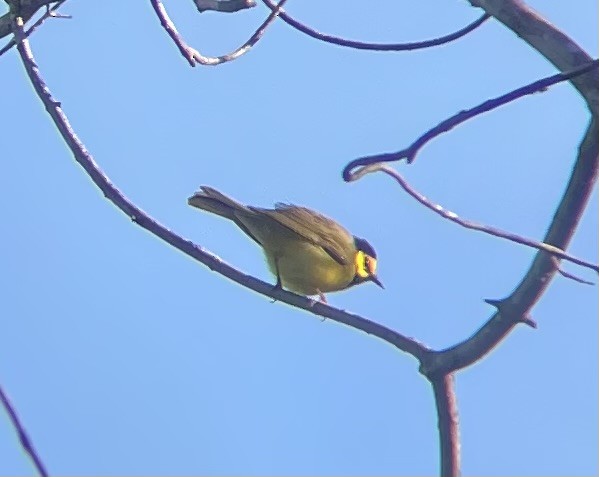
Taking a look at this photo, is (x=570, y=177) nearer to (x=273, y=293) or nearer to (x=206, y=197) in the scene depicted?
(x=273, y=293)

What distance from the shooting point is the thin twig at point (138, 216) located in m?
2.88

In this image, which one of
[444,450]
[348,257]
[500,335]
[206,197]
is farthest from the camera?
[348,257]

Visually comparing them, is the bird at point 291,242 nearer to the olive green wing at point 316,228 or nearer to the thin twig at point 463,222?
the olive green wing at point 316,228

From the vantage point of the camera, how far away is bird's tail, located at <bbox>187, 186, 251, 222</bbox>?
485 cm

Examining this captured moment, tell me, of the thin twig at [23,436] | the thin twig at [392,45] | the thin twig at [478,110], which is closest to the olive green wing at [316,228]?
the thin twig at [392,45]

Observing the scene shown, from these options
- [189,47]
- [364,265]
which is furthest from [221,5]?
[364,265]

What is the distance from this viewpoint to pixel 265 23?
3453 millimetres

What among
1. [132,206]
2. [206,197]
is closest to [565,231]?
[132,206]

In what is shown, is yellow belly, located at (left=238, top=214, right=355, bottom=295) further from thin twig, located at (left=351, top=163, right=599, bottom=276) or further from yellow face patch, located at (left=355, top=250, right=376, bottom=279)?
thin twig, located at (left=351, top=163, right=599, bottom=276)

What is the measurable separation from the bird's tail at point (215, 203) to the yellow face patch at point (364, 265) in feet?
3.03

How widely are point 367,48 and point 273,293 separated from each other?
958mm

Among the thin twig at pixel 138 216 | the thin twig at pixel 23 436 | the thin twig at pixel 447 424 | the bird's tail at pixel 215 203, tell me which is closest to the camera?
the thin twig at pixel 23 436

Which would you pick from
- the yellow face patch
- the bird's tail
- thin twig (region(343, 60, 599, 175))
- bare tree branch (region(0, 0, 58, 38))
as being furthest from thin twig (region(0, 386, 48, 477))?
the yellow face patch

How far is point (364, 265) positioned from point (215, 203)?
1.21 m
